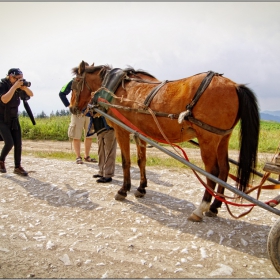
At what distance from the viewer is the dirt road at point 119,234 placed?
292 centimetres

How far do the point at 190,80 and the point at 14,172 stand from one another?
4518mm

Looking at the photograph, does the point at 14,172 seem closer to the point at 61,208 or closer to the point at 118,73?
the point at 61,208

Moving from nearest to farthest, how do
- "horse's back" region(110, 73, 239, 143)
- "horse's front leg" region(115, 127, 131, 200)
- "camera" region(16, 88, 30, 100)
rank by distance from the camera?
"horse's back" region(110, 73, 239, 143)
"horse's front leg" region(115, 127, 131, 200)
"camera" region(16, 88, 30, 100)

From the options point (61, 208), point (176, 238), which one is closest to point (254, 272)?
→ point (176, 238)

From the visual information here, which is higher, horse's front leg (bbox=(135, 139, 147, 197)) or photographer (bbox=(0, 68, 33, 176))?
photographer (bbox=(0, 68, 33, 176))

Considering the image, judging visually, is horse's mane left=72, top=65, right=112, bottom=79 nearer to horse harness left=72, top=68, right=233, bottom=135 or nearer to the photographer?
horse harness left=72, top=68, right=233, bottom=135

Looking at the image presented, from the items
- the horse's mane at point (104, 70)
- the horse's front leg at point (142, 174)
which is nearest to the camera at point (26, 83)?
the horse's mane at point (104, 70)

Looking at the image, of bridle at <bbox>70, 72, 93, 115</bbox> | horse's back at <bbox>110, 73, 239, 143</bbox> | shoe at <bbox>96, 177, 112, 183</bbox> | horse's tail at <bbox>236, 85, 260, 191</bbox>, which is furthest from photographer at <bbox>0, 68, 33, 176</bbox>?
horse's tail at <bbox>236, 85, 260, 191</bbox>

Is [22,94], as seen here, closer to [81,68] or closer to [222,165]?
[81,68]

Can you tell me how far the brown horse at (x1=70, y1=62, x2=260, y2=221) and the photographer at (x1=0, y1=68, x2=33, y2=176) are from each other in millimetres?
2199

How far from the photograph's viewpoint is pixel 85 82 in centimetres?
562

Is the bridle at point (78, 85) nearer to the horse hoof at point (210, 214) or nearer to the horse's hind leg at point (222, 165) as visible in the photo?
the horse's hind leg at point (222, 165)

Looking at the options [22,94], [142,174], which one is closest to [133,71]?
[142,174]

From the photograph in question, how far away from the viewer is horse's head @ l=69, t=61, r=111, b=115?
555 cm
